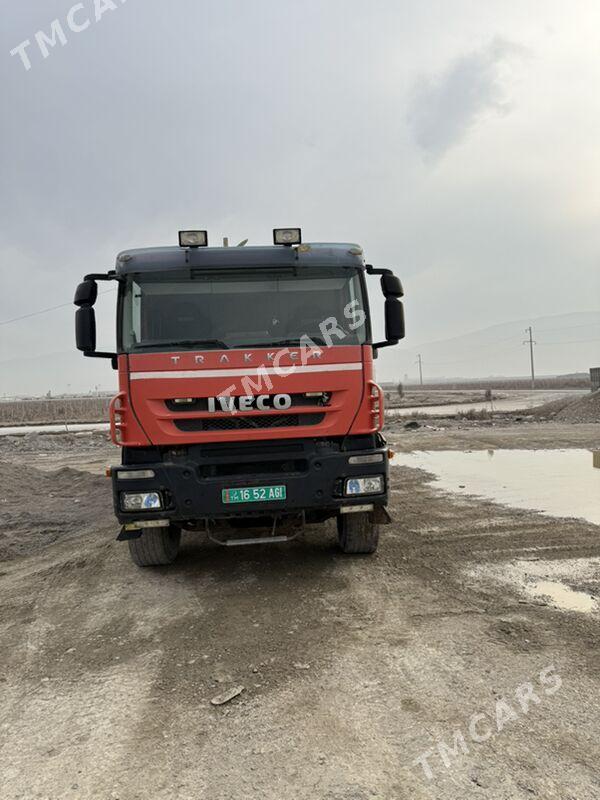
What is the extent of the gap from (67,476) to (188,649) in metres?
9.00

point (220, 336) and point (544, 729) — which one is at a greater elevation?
point (220, 336)

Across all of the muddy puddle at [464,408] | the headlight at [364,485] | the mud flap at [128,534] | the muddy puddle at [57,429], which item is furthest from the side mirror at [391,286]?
the muddy puddle at [464,408]

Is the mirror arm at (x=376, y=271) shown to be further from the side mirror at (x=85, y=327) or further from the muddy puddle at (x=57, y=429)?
the muddy puddle at (x=57, y=429)

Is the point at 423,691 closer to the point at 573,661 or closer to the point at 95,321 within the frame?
the point at 573,661

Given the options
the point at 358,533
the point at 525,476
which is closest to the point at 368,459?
the point at 358,533

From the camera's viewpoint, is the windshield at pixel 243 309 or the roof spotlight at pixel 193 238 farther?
the roof spotlight at pixel 193 238

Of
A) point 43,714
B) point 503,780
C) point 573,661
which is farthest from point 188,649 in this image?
point 573,661

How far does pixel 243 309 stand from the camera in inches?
189

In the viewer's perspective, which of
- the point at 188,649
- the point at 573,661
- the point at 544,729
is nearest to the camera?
the point at 544,729

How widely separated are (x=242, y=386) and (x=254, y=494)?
900 mm

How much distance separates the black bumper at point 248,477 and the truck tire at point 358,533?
0.60m

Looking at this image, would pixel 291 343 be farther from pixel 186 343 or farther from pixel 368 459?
pixel 368 459

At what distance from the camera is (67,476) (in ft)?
37.6

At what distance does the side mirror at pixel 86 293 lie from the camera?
480 centimetres
